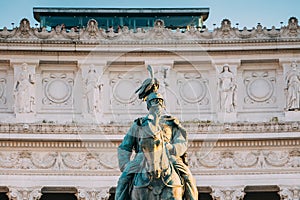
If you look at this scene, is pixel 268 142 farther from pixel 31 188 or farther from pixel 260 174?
pixel 31 188

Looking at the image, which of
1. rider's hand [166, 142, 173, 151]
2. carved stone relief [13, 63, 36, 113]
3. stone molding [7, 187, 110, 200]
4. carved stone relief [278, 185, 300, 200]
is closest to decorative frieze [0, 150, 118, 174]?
stone molding [7, 187, 110, 200]

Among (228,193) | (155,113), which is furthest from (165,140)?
(228,193)

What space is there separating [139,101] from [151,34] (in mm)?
2457

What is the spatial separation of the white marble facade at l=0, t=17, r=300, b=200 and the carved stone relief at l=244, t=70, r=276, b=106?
0.04 meters

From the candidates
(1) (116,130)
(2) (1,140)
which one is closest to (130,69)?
(1) (116,130)

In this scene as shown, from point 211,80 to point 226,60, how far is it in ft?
3.03

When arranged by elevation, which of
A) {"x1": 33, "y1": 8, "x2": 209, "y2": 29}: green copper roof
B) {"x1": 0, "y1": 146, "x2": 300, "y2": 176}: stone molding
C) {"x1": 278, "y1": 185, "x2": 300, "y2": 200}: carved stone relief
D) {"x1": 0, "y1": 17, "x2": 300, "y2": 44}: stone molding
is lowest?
{"x1": 278, "y1": 185, "x2": 300, "y2": 200}: carved stone relief

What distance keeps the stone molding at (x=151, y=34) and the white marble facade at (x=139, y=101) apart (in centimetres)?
4

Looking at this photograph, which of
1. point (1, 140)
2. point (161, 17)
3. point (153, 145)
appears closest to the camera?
point (153, 145)

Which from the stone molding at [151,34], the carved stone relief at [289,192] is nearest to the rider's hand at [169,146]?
the carved stone relief at [289,192]

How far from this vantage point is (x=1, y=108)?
41.3 m

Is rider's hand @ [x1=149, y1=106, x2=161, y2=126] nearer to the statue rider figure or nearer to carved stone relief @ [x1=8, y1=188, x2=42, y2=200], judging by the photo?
the statue rider figure

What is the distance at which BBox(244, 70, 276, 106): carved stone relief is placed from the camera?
41594 millimetres

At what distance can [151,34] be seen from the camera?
137 ft
